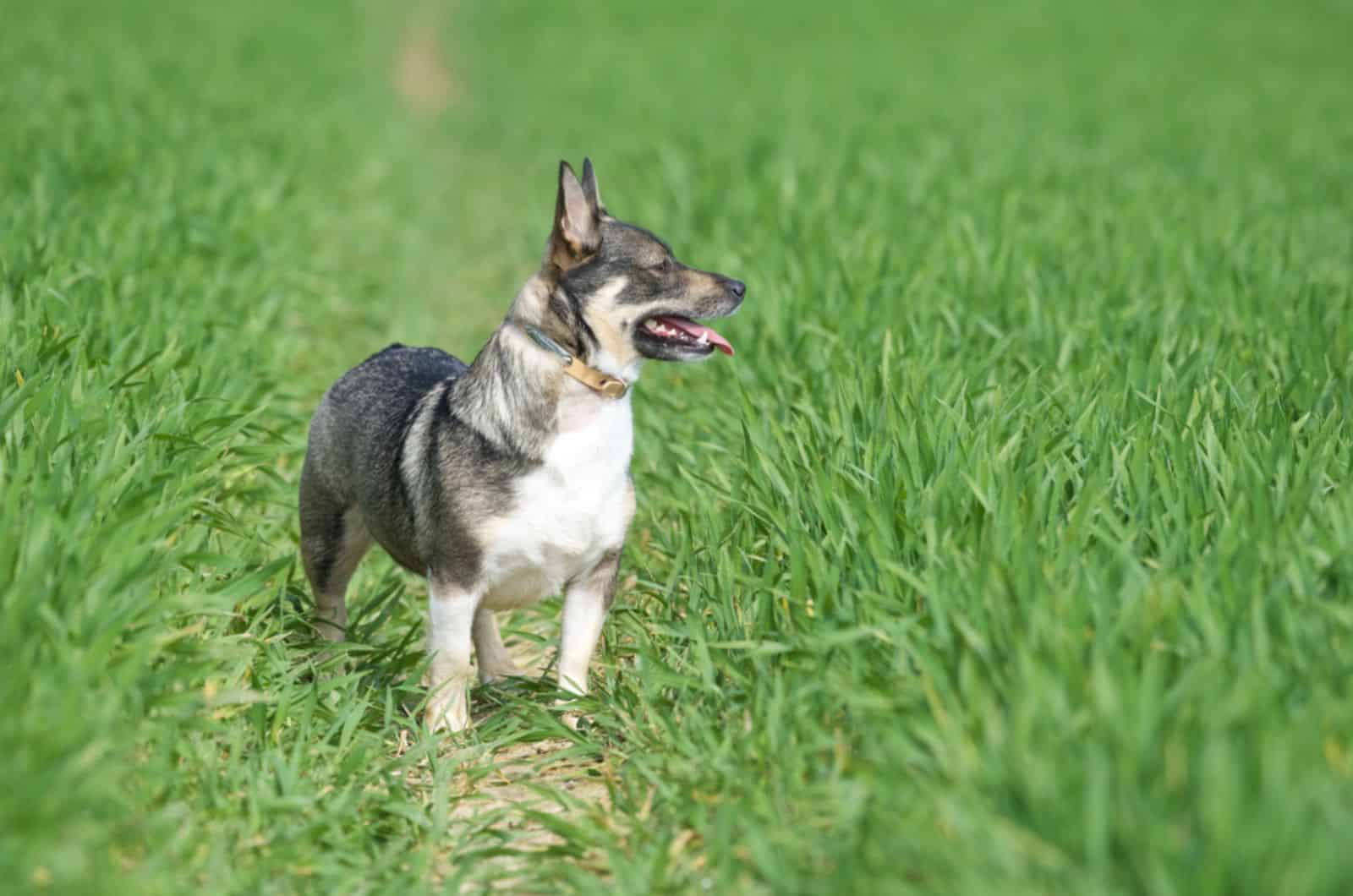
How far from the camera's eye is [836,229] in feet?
27.0

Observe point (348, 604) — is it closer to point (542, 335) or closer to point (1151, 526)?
point (542, 335)

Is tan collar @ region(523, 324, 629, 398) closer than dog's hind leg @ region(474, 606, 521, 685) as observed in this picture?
Yes

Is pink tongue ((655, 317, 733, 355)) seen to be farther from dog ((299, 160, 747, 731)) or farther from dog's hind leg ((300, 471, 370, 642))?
dog's hind leg ((300, 471, 370, 642))

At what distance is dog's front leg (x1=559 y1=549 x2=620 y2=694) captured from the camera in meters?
4.21

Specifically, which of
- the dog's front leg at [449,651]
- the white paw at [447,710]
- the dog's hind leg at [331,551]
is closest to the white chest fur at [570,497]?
the dog's front leg at [449,651]

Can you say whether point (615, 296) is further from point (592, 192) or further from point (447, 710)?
point (447, 710)

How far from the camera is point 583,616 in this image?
4227 mm

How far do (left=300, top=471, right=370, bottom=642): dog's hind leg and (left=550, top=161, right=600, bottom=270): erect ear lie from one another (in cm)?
123

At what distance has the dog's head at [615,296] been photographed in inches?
160

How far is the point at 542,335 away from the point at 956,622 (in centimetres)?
150

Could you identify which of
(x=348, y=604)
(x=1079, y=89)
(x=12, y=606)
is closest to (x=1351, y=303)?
(x=348, y=604)

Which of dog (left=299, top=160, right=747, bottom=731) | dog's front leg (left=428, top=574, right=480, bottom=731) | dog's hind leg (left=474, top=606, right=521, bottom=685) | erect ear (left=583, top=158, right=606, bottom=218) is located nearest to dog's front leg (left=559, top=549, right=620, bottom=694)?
dog (left=299, top=160, right=747, bottom=731)

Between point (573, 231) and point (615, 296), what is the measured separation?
22 cm

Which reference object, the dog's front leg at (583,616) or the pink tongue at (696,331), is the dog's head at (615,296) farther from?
the dog's front leg at (583,616)
